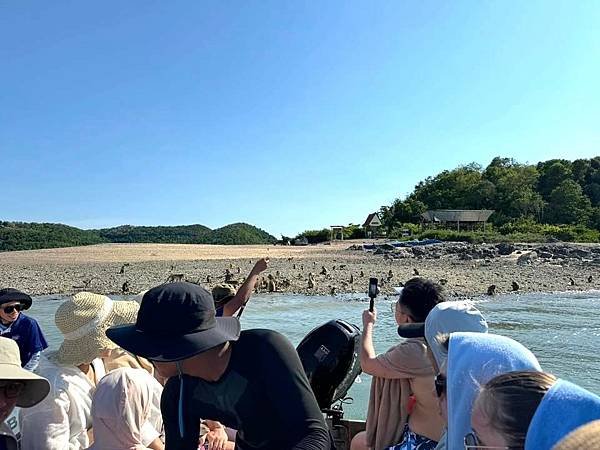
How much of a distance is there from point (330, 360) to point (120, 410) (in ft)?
6.19

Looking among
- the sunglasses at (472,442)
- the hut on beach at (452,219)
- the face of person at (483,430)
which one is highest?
the hut on beach at (452,219)

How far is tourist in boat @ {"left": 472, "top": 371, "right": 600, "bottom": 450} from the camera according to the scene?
1.22 meters

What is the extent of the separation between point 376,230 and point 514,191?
20.7m

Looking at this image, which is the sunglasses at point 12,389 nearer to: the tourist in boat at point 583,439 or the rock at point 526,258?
A: the tourist in boat at point 583,439

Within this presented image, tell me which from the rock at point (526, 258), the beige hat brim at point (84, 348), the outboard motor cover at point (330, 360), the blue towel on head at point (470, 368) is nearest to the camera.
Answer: the blue towel on head at point (470, 368)

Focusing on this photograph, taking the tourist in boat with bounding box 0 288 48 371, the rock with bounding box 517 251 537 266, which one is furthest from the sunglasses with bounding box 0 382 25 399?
the rock with bounding box 517 251 537 266

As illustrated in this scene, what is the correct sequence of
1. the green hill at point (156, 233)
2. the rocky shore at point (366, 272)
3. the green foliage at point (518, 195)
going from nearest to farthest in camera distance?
the rocky shore at point (366, 272) → the green foliage at point (518, 195) → the green hill at point (156, 233)

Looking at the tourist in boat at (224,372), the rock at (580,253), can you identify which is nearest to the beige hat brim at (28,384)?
the tourist in boat at (224,372)

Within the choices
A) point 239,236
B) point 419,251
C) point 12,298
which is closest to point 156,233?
point 239,236

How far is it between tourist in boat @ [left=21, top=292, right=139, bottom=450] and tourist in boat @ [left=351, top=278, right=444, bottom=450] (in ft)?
4.99

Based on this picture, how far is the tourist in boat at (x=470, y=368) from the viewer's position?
1770 mm

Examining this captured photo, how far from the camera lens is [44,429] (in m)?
2.96

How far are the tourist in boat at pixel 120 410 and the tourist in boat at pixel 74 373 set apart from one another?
42 centimetres

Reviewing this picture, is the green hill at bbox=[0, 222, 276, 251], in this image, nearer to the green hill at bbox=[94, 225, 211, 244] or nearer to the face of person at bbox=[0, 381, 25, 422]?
the green hill at bbox=[94, 225, 211, 244]
